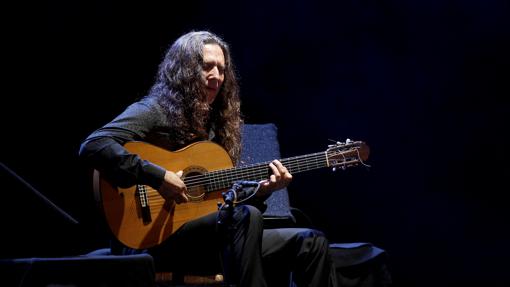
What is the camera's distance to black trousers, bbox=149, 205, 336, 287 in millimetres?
2369

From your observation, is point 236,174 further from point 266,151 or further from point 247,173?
point 266,151

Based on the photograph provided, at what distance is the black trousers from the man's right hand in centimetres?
14

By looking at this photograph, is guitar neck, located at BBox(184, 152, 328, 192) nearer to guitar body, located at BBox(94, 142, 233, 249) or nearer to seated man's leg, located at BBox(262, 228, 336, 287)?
guitar body, located at BBox(94, 142, 233, 249)

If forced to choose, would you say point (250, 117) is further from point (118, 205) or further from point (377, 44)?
point (118, 205)

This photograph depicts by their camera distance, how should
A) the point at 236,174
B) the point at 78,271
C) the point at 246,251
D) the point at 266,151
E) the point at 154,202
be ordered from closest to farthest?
the point at 78,271, the point at 246,251, the point at 154,202, the point at 236,174, the point at 266,151

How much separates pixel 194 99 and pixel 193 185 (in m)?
0.54

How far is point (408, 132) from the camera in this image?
4148 millimetres

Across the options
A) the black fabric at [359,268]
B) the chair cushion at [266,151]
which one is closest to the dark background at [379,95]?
the chair cushion at [266,151]

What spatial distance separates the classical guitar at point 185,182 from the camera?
254 centimetres

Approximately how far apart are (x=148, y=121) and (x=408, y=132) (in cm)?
218

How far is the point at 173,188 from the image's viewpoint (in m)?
2.54

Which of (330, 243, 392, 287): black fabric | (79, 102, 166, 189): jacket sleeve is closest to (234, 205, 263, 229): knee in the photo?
(79, 102, 166, 189): jacket sleeve

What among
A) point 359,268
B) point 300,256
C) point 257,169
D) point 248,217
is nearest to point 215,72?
point 257,169

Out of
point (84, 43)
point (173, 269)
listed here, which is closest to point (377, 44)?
point (84, 43)
